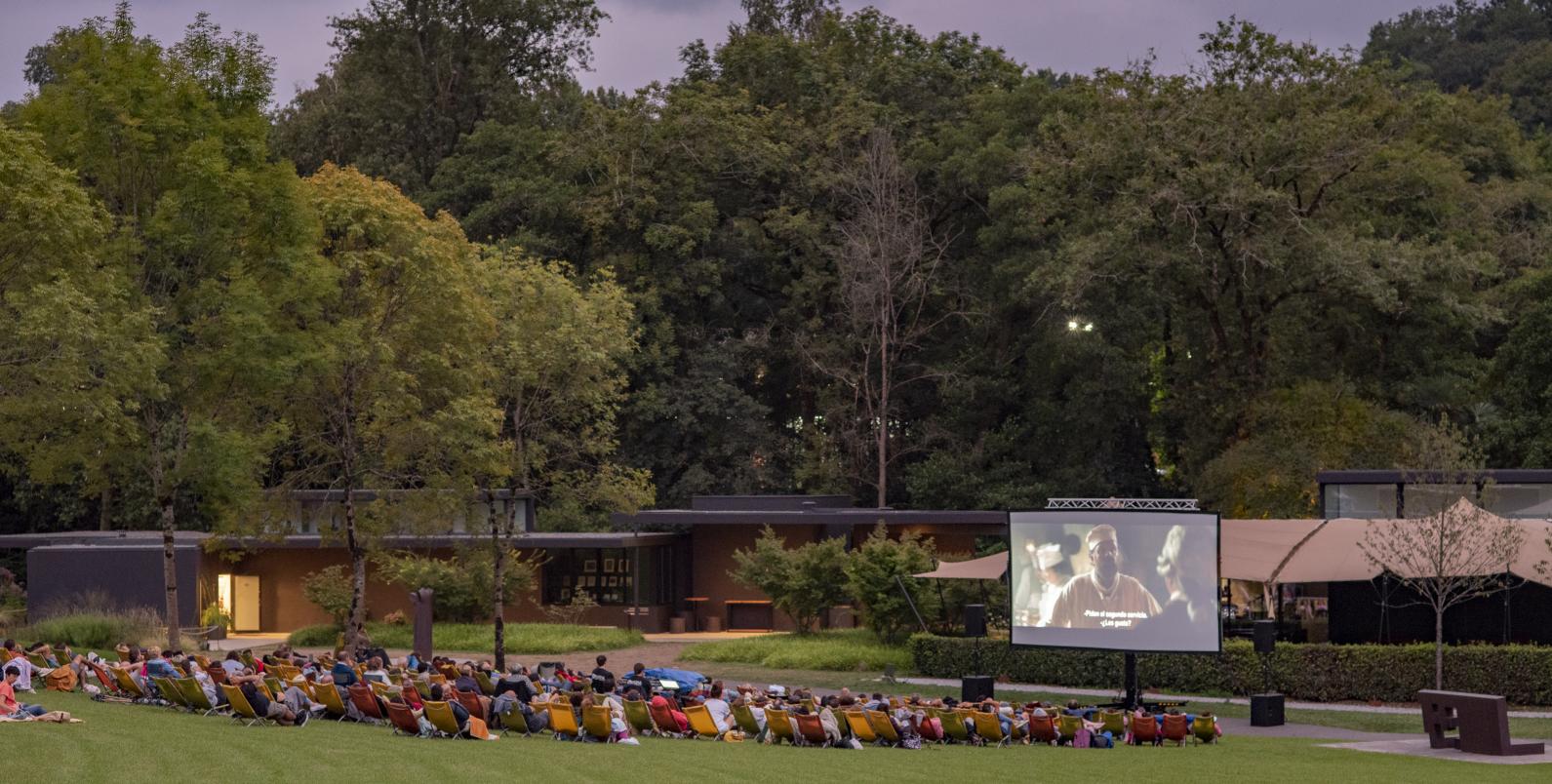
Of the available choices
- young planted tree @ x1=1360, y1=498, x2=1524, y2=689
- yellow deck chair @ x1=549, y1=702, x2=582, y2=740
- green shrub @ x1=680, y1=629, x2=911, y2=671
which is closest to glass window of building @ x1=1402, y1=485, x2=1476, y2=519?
young planted tree @ x1=1360, y1=498, x2=1524, y2=689

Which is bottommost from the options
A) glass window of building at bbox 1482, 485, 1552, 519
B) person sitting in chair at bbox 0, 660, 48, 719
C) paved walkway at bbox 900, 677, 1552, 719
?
paved walkway at bbox 900, 677, 1552, 719

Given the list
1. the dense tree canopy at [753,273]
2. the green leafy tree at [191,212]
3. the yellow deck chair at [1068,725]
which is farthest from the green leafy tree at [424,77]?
the yellow deck chair at [1068,725]

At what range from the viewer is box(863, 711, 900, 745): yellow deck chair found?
2416cm

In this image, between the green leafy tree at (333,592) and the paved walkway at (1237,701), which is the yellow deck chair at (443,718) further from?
the green leafy tree at (333,592)

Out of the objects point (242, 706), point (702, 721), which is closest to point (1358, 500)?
point (702, 721)

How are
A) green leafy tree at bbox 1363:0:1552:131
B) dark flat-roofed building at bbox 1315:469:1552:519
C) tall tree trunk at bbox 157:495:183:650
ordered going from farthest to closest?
1. green leafy tree at bbox 1363:0:1552:131
2. dark flat-roofed building at bbox 1315:469:1552:519
3. tall tree trunk at bbox 157:495:183:650

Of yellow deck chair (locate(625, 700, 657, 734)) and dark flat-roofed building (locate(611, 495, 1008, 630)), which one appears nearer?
yellow deck chair (locate(625, 700, 657, 734))

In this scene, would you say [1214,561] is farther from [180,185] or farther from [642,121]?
[642,121]

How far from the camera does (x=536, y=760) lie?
19312 millimetres

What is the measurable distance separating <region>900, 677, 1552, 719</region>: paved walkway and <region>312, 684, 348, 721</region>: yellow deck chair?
1463cm

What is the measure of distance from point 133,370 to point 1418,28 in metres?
102

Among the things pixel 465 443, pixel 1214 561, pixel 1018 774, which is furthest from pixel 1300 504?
pixel 1018 774

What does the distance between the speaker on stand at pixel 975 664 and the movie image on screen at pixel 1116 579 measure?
132 cm

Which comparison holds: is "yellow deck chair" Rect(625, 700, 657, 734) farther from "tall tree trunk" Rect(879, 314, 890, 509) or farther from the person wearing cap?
"tall tree trunk" Rect(879, 314, 890, 509)
